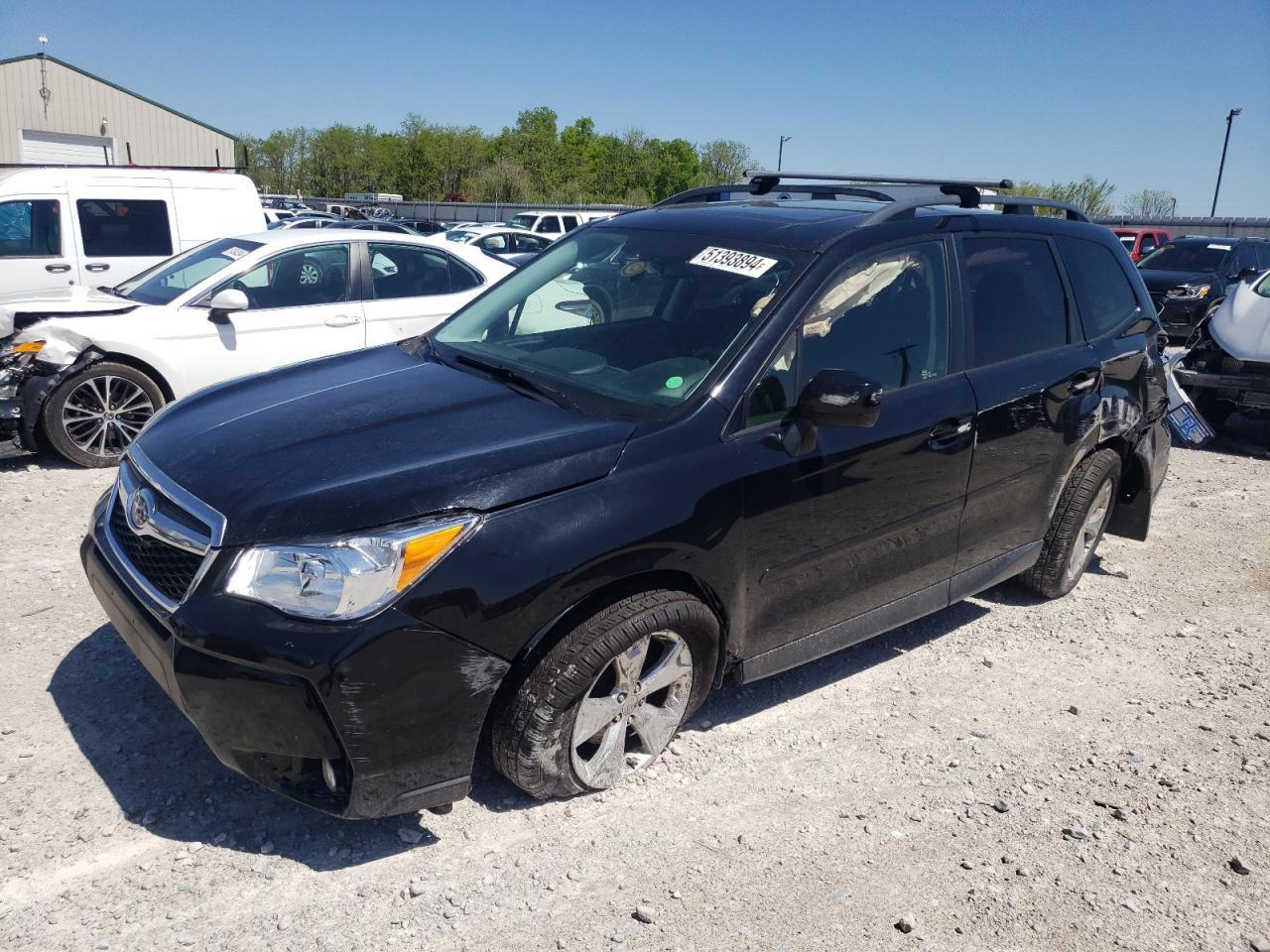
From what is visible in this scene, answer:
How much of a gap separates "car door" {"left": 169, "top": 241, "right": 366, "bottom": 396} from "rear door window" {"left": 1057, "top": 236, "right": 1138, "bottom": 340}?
15.8ft

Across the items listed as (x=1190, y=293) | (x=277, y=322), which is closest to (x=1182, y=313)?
(x=1190, y=293)

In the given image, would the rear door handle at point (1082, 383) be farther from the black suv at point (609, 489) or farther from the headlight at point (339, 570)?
the headlight at point (339, 570)

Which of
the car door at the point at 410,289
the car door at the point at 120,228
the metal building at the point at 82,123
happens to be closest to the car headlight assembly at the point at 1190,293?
the car door at the point at 410,289

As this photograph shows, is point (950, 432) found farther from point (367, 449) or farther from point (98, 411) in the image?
point (98, 411)

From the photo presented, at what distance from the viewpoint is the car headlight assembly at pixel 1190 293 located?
49.3 ft

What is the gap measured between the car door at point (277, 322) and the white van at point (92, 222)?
3.35 metres

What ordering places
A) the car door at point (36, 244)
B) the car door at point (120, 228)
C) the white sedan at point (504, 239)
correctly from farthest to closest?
the white sedan at point (504, 239), the car door at point (120, 228), the car door at point (36, 244)

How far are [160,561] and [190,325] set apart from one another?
450 centimetres

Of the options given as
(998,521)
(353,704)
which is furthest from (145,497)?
(998,521)

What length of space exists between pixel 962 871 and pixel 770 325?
1.84 meters

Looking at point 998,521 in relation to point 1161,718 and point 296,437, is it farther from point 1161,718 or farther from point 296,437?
point 296,437

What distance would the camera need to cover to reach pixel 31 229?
32.2 ft

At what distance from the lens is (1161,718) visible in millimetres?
4109

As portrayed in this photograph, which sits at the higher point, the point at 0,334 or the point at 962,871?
the point at 0,334
